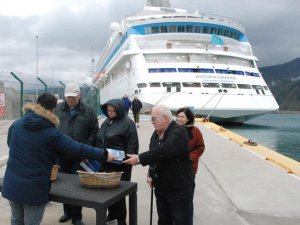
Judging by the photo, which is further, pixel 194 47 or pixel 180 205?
pixel 194 47

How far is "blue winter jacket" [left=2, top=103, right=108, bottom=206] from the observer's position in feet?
9.84

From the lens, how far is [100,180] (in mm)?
3303

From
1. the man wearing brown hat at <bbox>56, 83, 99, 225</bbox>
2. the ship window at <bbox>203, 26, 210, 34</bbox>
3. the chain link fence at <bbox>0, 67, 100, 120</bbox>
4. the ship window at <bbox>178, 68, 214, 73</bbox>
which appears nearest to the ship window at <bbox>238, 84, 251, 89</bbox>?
the ship window at <bbox>178, 68, 214, 73</bbox>

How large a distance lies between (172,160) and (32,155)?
1.15m

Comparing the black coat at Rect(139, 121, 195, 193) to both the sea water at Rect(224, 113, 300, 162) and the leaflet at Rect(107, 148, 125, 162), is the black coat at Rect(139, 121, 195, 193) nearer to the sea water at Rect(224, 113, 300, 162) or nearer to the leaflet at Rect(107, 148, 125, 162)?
the leaflet at Rect(107, 148, 125, 162)

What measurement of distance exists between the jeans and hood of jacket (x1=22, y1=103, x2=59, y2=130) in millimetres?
652

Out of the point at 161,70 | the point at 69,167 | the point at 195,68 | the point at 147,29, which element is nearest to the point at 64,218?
the point at 69,167

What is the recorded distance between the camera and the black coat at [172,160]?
3.18 metres

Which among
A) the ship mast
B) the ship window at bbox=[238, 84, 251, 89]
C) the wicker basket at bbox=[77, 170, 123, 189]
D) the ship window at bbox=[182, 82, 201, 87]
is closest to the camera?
the wicker basket at bbox=[77, 170, 123, 189]

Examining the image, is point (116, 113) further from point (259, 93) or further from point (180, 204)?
point (259, 93)

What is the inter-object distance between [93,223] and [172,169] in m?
1.58

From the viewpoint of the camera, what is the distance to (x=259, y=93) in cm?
2764

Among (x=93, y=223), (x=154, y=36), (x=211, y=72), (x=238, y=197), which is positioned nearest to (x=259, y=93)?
(x=211, y=72)

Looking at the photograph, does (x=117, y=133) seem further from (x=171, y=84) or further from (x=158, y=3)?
(x=158, y=3)
